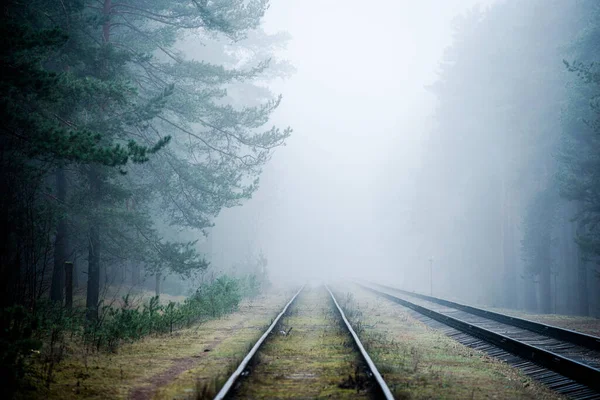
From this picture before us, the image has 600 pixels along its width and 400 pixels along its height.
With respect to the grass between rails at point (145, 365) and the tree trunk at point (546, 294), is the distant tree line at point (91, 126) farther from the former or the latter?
the tree trunk at point (546, 294)

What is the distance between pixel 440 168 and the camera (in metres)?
43.8

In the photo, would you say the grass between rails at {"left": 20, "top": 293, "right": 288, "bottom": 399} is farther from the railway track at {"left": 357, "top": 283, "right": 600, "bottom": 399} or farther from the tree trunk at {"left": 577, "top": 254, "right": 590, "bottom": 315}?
the tree trunk at {"left": 577, "top": 254, "right": 590, "bottom": 315}

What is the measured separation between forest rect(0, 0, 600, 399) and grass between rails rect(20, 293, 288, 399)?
3.7 inches

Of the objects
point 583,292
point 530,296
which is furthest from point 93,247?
point 530,296

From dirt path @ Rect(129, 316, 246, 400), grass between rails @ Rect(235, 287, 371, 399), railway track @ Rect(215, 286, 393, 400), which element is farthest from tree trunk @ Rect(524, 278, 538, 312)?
dirt path @ Rect(129, 316, 246, 400)

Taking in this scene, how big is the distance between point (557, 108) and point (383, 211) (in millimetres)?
55512

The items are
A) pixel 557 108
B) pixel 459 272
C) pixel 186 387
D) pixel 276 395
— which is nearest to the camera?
pixel 276 395

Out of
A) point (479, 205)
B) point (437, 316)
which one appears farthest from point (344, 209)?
point (437, 316)

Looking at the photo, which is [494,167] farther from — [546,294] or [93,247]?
[93,247]

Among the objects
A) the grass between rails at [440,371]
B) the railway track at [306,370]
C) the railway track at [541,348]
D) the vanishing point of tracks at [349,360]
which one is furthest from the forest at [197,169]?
the railway track at [541,348]

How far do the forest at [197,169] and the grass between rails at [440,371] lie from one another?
10.2 ft

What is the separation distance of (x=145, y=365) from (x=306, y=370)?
115 inches

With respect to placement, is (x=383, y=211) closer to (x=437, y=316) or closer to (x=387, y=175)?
(x=387, y=175)

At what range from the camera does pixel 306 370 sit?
7.12 metres
